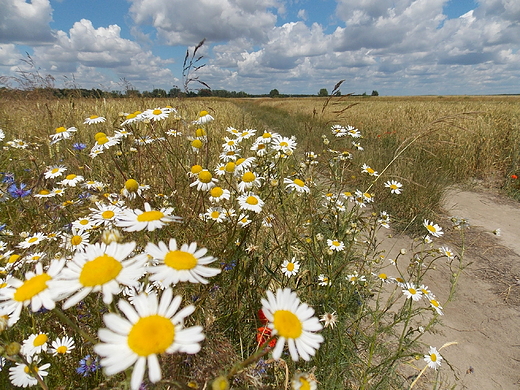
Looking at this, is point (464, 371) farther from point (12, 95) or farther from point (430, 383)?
point (12, 95)

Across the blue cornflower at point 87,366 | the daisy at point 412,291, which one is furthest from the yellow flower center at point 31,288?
the daisy at point 412,291

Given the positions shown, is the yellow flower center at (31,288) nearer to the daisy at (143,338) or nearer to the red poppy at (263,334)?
the daisy at (143,338)

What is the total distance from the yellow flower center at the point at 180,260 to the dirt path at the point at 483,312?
5.83 feet

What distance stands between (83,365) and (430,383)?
200 centimetres

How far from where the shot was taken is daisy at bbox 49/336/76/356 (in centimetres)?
122

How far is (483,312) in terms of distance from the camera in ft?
8.14

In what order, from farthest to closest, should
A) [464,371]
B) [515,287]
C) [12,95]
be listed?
1. [12,95]
2. [515,287]
3. [464,371]

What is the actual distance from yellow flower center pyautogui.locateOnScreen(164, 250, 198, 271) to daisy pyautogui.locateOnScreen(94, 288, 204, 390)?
0.33 ft

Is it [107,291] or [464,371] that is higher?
[107,291]

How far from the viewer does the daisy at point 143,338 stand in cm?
49

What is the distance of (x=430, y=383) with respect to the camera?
1.81 metres

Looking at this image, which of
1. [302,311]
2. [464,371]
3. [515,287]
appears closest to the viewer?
[302,311]

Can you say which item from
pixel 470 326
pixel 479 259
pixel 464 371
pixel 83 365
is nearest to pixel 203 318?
pixel 83 365

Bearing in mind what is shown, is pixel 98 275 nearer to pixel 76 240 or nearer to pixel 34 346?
pixel 34 346
